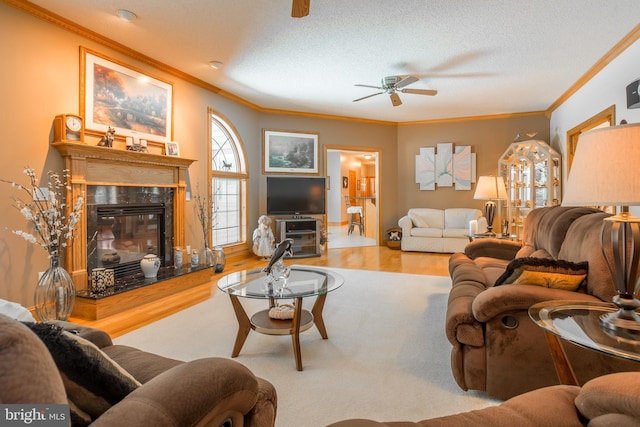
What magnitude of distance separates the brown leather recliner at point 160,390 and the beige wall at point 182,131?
104 inches

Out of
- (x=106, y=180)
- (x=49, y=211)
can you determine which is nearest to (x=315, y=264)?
(x=106, y=180)

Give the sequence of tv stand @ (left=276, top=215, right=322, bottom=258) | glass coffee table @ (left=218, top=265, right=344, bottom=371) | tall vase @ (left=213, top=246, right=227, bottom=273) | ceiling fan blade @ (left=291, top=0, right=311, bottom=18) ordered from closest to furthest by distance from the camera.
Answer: ceiling fan blade @ (left=291, top=0, right=311, bottom=18) < glass coffee table @ (left=218, top=265, right=344, bottom=371) < tall vase @ (left=213, top=246, right=227, bottom=273) < tv stand @ (left=276, top=215, right=322, bottom=258)

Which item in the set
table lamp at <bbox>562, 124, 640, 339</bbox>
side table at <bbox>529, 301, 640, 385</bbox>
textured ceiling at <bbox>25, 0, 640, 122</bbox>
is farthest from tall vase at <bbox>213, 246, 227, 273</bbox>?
table lamp at <bbox>562, 124, 640, 339</bbox>

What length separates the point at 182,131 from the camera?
4.75 metres

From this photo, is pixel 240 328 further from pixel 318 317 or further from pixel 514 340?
pixel 514 340

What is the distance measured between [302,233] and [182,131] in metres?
2.76

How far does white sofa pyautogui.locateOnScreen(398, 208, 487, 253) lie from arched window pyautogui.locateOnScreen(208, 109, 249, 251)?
3.20 metres

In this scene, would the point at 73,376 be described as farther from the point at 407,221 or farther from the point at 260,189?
the point at 407,221

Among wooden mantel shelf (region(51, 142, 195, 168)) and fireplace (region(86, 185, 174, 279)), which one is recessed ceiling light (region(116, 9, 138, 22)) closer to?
wooden mantel shelf (region(51, 142, 195, 168))

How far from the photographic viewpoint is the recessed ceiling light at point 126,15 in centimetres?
315

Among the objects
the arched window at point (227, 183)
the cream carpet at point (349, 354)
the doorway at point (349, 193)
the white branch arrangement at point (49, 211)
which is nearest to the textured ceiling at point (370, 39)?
the arched window at point (227, 183)

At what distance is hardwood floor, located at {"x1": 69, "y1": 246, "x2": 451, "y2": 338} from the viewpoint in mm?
3119

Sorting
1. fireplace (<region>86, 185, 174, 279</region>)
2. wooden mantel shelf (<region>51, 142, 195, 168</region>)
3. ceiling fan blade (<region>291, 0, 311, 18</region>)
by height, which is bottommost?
fireplace (<region>86, 185, 174, 279</region>)

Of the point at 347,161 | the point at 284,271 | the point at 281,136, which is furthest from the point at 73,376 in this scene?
the point at 347,161
